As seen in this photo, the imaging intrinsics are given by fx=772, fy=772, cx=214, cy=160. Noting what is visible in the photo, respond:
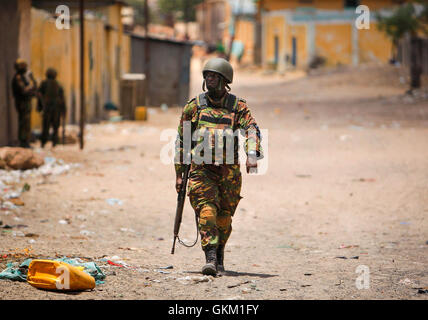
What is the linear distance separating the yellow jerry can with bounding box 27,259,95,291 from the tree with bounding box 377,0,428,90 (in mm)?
21316

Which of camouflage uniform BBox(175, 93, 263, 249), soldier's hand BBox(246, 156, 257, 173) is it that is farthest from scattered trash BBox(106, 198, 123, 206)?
soldier's hand BBox(246, 156, 257, 173)

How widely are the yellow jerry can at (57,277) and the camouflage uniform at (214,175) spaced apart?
3.57 feet

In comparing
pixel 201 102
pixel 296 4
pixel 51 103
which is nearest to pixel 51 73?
pixel 51 103

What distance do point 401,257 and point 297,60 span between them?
38.5m

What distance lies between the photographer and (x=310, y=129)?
56.4 feet

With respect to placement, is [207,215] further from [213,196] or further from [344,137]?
[344,137]

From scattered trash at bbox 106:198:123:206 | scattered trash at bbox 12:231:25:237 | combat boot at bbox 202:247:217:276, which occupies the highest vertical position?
combat boot at bbox 202:247:217:276

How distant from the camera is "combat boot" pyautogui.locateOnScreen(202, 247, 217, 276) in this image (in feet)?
17.9

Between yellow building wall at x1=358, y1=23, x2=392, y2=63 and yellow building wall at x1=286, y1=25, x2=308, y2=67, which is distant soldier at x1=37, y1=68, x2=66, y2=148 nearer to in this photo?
yellow building wall at x1=358, y1=23, x2=392, y2=63

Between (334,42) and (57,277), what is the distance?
39446mm

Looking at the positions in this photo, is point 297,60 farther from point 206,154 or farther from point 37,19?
point 206,154

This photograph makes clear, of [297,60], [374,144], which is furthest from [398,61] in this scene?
[374,144]

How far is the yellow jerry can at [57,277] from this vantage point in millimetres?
4586

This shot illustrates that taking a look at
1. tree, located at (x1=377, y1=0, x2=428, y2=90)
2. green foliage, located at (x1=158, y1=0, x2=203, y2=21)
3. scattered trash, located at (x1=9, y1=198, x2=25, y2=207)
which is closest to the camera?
scattered trash, located at (x1=9, y1=198, x2=25, y2=207)
